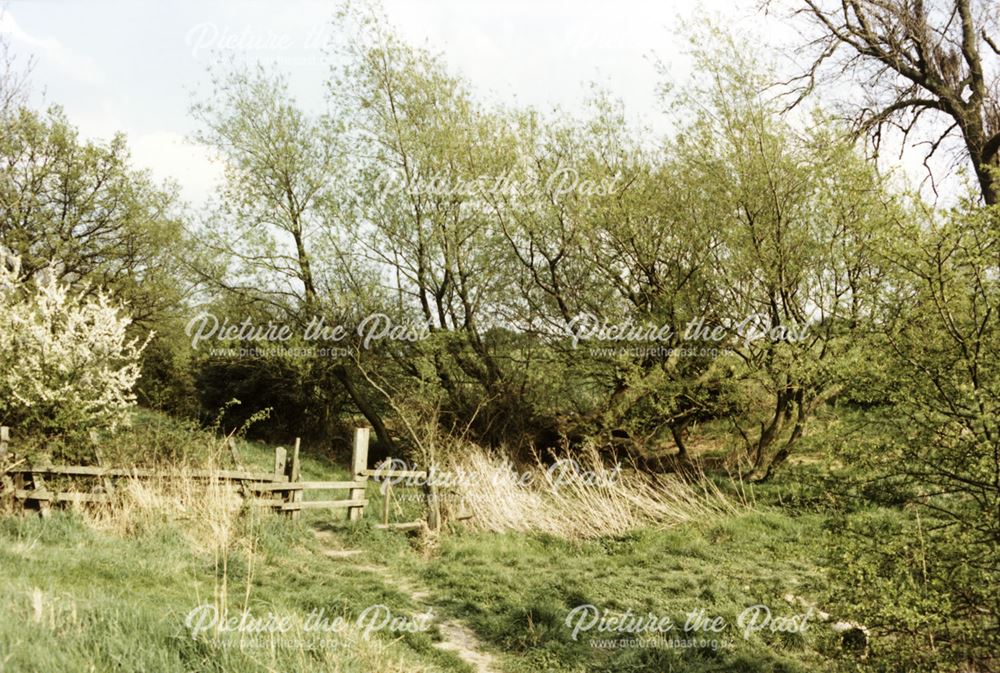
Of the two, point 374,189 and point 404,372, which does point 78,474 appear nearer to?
point 404,372

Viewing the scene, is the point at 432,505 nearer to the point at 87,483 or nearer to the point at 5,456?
the point at 87,483

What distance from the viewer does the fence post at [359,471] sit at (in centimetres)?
1231

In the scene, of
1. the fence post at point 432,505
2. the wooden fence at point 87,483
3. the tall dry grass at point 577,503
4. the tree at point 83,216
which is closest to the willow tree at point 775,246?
the tall dry grass at point 577,503

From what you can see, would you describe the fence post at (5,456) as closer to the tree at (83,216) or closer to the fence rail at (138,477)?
the fence rail at (138,477)

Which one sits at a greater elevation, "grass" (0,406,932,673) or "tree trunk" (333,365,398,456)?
"tree trunk" (333,365,398,456)

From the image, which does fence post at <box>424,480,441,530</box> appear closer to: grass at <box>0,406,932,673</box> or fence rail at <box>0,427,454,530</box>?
fence rail at <box>0,427,454,530</box>

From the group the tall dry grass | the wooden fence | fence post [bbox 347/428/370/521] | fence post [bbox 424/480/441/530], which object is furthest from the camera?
fence post [bbox 347/428/370/521]

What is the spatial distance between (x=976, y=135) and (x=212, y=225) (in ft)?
65.5

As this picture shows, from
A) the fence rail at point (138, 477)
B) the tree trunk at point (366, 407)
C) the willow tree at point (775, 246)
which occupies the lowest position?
the fence rail at point (138, 477)

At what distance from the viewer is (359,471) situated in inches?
499

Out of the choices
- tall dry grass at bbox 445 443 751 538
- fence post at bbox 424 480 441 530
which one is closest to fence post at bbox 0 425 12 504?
fence post at bbox 424 480 441 530

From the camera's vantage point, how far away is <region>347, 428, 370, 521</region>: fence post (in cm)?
1231

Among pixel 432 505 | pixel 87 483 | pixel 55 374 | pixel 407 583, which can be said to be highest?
pixel 55 374

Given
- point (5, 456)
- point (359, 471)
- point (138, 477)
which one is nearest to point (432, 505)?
point (359, 471)
